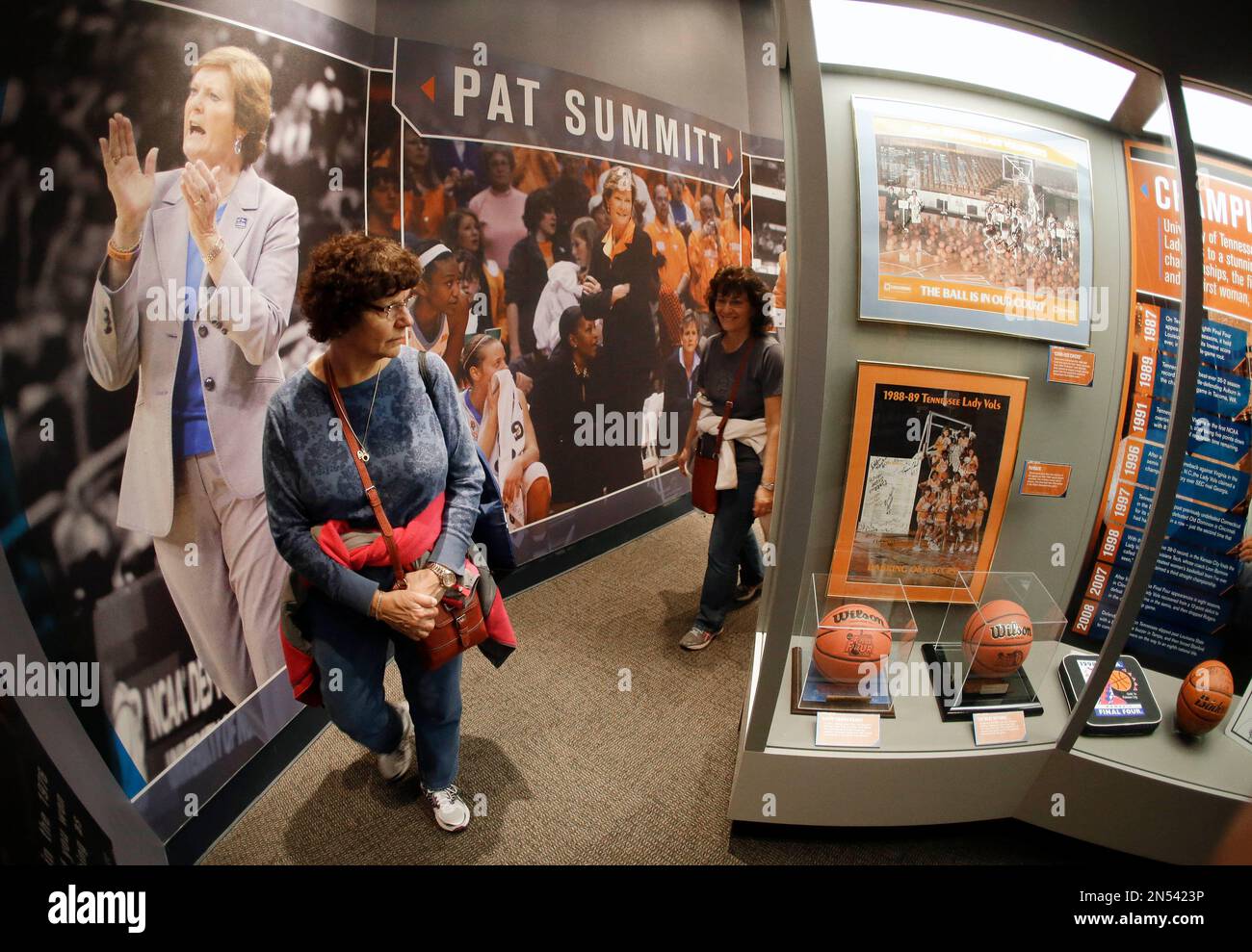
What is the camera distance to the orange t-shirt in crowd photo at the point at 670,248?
12.9ft

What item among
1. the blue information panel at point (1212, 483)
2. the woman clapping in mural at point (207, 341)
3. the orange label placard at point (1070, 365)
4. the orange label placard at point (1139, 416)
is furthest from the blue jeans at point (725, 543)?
the woman clapping in mural at point (207, 341)

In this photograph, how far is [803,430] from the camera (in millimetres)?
1602

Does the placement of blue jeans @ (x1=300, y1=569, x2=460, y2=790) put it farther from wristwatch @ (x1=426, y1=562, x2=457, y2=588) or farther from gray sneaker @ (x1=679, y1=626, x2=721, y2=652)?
gray sneaker @ (x1=679, y1=626, x2=721, y2=652)

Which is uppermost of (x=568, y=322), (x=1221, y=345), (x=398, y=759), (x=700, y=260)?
(x=700, y=260)

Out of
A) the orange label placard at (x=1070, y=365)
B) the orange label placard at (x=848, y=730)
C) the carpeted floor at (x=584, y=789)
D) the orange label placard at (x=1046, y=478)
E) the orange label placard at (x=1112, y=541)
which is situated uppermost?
the orange label placard at (x=1070, y=365)

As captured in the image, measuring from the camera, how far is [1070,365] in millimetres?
2025

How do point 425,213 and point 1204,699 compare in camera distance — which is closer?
point 1204,699

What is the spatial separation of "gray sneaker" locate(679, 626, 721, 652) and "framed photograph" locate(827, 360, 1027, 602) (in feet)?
3.53

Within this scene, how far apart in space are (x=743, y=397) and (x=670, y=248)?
1732 mm

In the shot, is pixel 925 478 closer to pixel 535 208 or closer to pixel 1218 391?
pixel 1218 391

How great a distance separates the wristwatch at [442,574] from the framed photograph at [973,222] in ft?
4.75

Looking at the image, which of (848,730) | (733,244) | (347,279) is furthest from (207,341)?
(733,244)

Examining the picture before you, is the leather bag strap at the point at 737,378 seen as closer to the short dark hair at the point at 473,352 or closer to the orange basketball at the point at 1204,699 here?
the short dark hair at the point at 473,352
